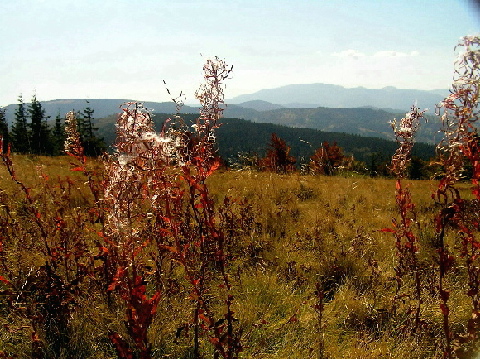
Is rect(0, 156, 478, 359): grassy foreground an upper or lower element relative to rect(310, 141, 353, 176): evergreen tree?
lower

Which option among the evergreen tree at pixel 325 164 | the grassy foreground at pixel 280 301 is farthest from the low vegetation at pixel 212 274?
the evergreen tree at pixel 325 164

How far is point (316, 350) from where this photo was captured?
274cm

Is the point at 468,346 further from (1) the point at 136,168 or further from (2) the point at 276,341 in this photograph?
(1) the point at 136,168

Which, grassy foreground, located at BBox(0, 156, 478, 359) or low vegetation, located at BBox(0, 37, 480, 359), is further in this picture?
grassy foreground, located at BBox(0, 156, 478, 359)

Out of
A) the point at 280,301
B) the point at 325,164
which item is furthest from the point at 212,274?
the point at 325,164

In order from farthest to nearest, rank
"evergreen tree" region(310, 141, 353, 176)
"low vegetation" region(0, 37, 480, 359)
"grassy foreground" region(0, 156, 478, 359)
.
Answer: "evergreen tree" region(310, 141, 353, 176)
"grassy foreground" region(0, 156, 478, 359)
"low vegetation" region(0, 37, 480, 359)

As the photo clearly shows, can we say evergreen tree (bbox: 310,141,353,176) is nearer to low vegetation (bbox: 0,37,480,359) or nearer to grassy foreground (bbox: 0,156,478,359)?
grassy foreground (bbox: 0,156,478,359)

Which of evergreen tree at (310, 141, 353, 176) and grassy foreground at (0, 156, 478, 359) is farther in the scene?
evergreen tree at (310, 141, 353, 176)

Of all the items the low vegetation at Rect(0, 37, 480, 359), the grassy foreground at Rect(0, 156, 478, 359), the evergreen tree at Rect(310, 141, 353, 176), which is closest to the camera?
the low vegetation at Rect(0, 37, 480, 359)

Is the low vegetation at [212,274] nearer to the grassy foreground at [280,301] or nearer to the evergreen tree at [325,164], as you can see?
the grassy foreground at [280,301]

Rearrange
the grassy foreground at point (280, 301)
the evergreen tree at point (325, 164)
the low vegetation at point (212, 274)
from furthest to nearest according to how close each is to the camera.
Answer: the evergreen tree at point (325, 164)
the grassy foreground at point (280, 301)
the low vegetation at point (212, 274)

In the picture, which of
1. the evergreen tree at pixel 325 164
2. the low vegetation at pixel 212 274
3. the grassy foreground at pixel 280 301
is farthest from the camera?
the evergreen tree at pixel 325 164

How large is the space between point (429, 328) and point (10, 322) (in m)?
3.79

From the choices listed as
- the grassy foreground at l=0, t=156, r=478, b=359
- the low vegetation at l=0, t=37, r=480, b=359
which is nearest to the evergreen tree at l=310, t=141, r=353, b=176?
the grassy foreground at l=0, t=156, r=478, b=359
